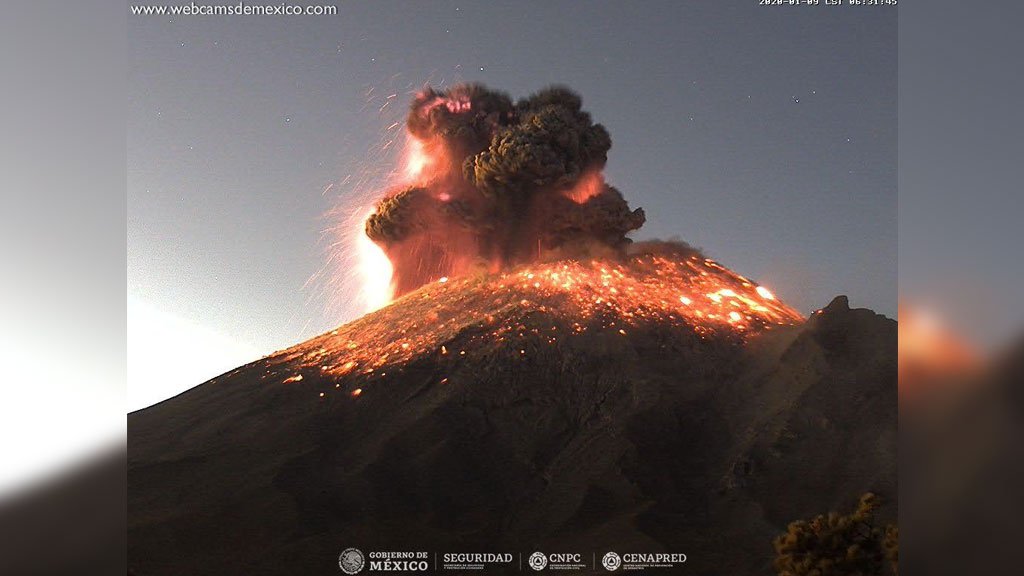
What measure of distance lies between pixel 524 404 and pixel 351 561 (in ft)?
12.0

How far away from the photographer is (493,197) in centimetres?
1590

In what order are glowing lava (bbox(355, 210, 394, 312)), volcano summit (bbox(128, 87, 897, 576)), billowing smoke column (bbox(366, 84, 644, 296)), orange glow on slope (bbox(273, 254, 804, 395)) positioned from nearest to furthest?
volcano summit (bbox(128, 87, 897, 576)) → orange glow on slope (bbox(273, 254, 804, 395)) → billowing smoke column (bbox(366, 84, 644, 296)) → glowing lava (bbox(355, 210, 394, 312))

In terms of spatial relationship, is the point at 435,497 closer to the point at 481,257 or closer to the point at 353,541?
the point at 353,541

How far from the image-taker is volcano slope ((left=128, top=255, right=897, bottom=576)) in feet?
40.0

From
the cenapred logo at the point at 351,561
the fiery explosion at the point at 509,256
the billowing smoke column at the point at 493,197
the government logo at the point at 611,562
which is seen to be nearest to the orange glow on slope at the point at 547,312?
the fiery explosion at the point at 509,256

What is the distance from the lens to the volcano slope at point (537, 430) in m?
12.2

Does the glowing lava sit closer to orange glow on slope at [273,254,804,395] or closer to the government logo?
orange glow on slope at [273,254,804,395]

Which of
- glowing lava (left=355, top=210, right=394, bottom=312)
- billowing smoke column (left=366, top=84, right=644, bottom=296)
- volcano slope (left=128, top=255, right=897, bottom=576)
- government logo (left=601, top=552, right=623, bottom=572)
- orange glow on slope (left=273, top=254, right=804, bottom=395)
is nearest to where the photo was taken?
government logo (left=601, top=552, right=623, bottom=572)

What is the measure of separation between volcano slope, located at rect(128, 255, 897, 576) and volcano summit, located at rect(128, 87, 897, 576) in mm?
32

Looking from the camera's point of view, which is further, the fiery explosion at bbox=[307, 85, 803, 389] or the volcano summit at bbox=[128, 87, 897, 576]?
the fiery explosion at bbox=[307, 85, 803, 389]

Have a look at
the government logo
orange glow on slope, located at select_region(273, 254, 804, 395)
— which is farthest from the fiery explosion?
the government logo
